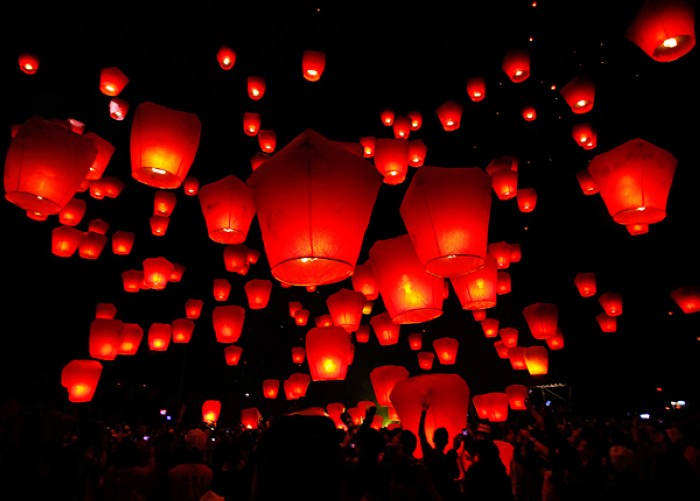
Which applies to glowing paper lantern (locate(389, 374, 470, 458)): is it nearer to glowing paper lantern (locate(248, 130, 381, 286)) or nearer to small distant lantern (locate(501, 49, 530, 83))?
glowing paper lantern (locate(248, 130, 381, 286))

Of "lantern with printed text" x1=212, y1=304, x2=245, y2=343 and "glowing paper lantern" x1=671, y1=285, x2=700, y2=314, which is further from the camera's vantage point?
"lantern with printed text" x1=212, y1=304, x2=245, y2=343

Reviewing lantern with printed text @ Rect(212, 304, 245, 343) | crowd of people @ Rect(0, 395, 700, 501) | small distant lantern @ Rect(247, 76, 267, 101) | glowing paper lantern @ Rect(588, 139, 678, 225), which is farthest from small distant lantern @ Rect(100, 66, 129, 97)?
glowing paper lantern @ Rect(588, 139, 678, 225)

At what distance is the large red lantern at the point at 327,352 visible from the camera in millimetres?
6352

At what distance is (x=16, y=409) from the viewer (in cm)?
515

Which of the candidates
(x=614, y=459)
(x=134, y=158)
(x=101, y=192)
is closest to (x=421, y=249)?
(x=614, y=459)

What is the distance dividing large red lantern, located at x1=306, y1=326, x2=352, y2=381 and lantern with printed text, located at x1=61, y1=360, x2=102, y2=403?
3760 mm

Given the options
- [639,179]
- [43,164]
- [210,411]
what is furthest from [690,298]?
[210,411]

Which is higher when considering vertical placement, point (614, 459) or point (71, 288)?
point (71, 288)

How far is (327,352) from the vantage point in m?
6.35

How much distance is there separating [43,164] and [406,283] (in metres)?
3.07

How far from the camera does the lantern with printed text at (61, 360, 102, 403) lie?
7.67 metres

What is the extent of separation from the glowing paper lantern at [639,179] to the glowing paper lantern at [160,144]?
3886 millimetres

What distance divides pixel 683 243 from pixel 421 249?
10566mm

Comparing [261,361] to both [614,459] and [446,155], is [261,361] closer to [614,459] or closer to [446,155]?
[446,155]
